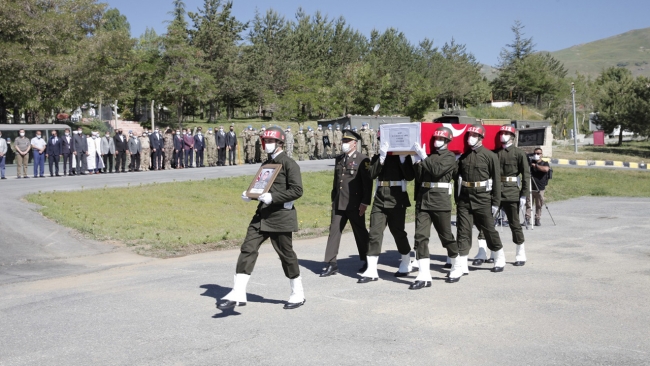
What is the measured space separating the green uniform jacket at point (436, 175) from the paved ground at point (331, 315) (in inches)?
45.8

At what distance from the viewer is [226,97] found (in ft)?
217

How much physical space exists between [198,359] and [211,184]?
15654 mm

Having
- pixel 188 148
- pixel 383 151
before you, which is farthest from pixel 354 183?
pixel 188 148

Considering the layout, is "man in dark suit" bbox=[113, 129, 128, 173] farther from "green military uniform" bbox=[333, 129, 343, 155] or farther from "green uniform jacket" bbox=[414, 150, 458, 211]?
"green uniform jacket" bbox=[414, 150, 458, 211]

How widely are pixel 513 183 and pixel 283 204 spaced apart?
5016 mm

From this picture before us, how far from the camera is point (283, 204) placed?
7.82 meters

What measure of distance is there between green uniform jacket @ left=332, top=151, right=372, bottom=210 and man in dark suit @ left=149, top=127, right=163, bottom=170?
19287mm

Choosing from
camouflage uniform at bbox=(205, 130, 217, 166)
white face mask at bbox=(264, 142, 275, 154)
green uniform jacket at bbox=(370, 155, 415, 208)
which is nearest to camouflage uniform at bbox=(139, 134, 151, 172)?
camouflage uniform at bbox=(205, 130, 217, 166)

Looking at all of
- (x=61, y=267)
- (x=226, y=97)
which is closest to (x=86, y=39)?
(x=226, y=97)

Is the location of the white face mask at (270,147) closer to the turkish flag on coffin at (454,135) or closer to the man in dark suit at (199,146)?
the turkish flag on coffin at (454,135)

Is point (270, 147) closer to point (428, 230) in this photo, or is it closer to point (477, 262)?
point (428, 230)

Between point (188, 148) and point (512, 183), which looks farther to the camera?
point (188, 148)

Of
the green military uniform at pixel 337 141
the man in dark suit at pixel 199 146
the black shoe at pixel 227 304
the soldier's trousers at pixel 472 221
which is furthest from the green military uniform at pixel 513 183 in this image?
the green military uniform at pixel 337 141

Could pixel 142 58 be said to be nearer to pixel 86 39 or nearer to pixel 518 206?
pixel 86 39
